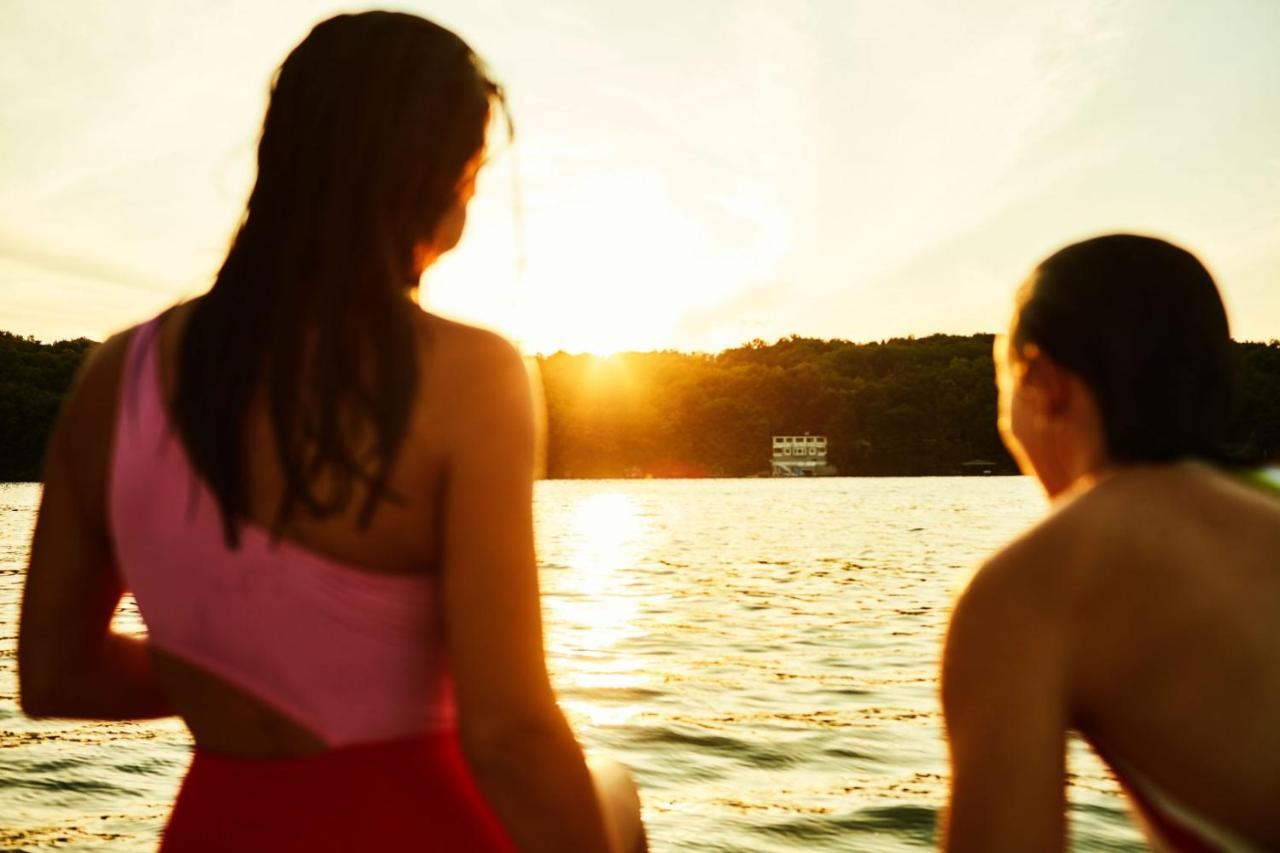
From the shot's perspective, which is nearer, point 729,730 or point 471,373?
point 471,373

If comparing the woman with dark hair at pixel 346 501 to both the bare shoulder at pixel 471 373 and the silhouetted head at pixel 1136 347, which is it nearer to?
the bare shoulder at pixel 471 373

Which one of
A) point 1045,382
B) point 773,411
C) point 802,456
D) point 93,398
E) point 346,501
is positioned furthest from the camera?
point 773,411

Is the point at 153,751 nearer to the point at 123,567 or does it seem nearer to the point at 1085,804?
the point at 1085,804

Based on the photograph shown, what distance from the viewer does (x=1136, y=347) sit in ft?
5.26

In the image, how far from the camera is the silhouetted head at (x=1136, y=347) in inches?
63.3

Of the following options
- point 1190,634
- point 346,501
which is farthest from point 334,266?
point 1190,634

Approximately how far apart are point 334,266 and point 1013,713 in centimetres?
110

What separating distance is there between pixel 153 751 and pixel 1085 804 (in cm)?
595

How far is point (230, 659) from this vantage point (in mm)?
1395

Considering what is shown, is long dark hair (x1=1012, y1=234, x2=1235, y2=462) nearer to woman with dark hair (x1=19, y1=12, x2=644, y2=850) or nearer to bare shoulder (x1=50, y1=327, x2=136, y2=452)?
woman with dark hair (x1=19, y1=12, x2=644, y2=850)

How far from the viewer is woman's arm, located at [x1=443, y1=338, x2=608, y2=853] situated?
51.7 inches

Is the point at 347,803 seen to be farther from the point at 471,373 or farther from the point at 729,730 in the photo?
the point at 729,730

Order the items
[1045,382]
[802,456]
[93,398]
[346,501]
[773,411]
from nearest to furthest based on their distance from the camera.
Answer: [346,501] → [93,398] → [1045,382] → [802,456] → [773,411]

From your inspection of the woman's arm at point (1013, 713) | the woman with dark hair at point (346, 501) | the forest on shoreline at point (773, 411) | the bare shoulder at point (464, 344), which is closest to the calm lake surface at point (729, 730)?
the woman's arm at point (1013, 713)
